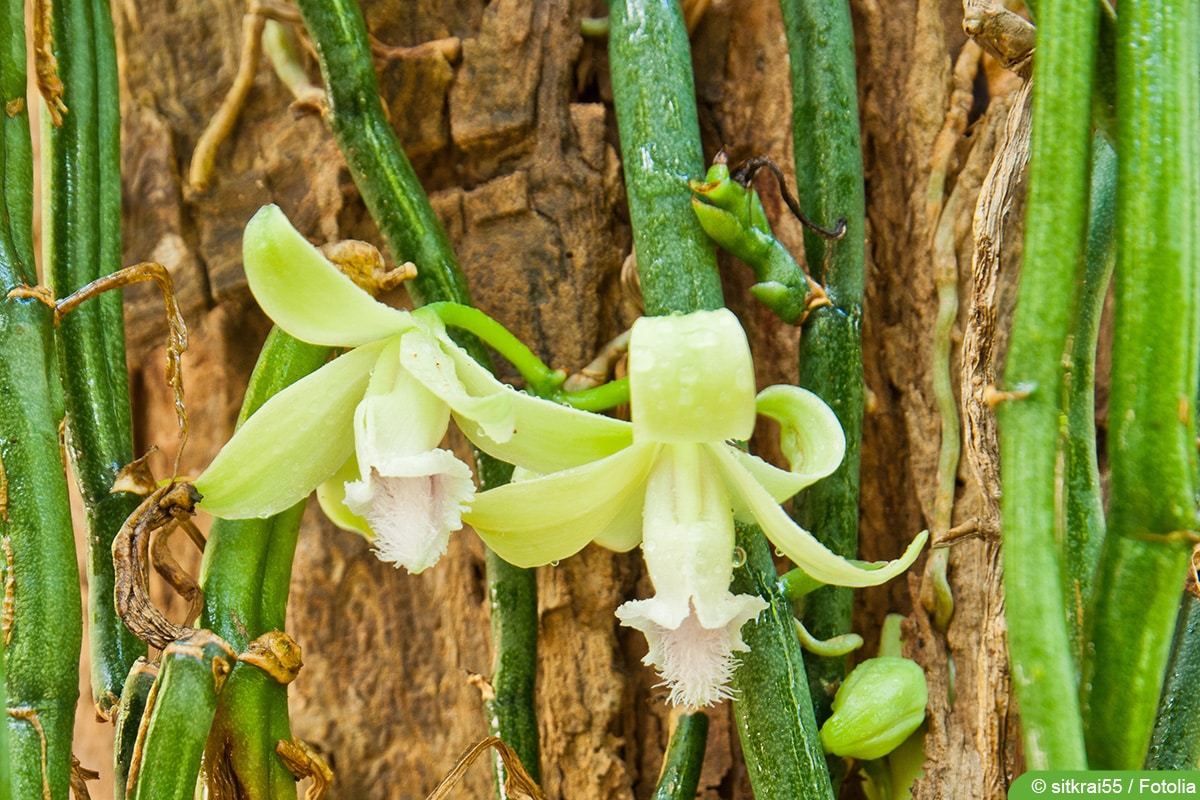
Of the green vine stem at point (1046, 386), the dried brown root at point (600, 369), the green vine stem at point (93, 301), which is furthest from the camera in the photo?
the dried brown root at point (600, 369)

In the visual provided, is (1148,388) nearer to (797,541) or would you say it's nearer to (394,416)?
(797,541)

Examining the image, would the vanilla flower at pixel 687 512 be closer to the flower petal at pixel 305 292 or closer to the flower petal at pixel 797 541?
the flower petal at pixel 797 541

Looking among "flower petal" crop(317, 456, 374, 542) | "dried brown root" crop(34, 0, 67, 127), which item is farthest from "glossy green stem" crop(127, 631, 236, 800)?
"dried brown root" crop(34, 0, 67, 127)

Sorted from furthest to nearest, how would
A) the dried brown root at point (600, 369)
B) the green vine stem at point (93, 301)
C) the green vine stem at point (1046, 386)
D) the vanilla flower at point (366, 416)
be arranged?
the dried brown root at point (600, 369) → the green vine stem at point (93, 301) → the vanilla flower at point (366, 416) → the green vine stem at point (1046, 386)

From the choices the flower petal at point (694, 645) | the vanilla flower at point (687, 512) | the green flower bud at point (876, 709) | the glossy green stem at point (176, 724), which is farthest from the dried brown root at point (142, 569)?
the green flower bud at point (876, 709)

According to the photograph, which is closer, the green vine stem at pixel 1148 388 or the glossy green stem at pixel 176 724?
the green vine stem at pixel 1148 388

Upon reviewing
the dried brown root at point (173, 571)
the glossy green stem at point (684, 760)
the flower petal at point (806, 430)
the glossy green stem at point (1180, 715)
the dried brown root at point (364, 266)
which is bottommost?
the glossy green stem at point (684, 760)
